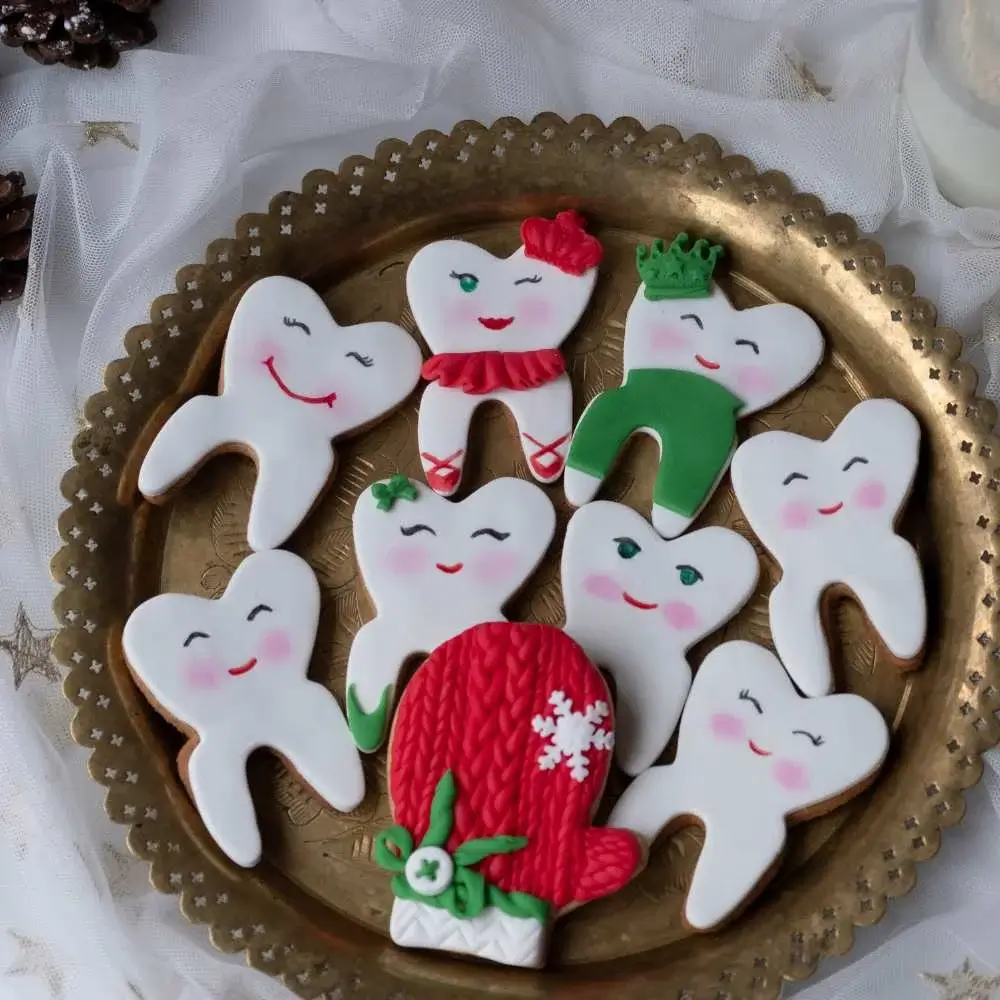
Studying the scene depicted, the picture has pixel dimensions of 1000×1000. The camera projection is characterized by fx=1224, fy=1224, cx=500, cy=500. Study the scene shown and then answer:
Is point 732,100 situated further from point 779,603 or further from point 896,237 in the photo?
point 779,603

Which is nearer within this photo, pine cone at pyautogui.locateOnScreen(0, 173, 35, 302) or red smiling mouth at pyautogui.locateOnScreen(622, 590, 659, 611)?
red smiling mouth at pyautogui.locateOnScreen(622, 590, 659, 611)

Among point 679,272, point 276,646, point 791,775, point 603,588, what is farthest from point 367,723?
point 679,272

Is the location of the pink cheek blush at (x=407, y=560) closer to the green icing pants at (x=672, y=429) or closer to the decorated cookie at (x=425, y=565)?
the decorated cookie at (x=425, y=565)

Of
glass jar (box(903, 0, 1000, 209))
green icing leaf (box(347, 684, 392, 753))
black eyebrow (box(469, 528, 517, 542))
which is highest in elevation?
glass jar (box(903, 0, 1000, 209))

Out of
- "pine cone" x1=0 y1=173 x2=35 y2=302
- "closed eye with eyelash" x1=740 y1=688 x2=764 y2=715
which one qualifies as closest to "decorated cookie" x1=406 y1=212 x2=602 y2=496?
"closed eye with eyelash" x1=740 y1=688 x2=764 y2=715

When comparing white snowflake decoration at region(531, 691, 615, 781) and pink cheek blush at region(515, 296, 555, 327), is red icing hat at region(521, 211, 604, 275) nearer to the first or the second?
pink cheek blush at region(515, 296, 555, 327)

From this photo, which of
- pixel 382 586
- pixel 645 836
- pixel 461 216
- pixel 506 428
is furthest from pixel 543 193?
pixel 645 836
